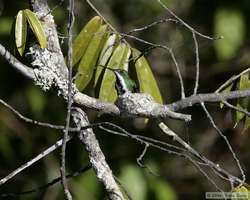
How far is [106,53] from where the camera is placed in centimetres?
190

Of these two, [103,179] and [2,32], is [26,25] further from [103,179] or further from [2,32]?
[2,32]

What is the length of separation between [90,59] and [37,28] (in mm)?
268

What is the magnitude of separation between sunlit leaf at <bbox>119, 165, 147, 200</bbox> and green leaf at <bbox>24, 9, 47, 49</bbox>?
59.6 inches

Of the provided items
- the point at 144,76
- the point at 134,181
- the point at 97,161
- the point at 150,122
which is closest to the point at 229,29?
the point at 150,122

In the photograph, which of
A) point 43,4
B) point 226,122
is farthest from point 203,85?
point 43,4

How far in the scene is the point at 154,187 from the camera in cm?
325

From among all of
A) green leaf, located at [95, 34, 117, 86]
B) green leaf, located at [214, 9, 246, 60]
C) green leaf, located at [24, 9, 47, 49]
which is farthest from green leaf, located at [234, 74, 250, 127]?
green leaf, located at [214, 9, 246, 60]

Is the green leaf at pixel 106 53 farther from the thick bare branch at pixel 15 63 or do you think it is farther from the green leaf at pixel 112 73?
the thick bare branch at pixel 15 63

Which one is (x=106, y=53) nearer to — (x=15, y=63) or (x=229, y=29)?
(x=15, y=63)

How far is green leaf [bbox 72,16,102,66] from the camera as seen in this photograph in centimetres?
192

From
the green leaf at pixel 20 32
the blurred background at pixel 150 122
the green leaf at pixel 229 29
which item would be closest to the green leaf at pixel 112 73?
the green leaf at pixel 20 32

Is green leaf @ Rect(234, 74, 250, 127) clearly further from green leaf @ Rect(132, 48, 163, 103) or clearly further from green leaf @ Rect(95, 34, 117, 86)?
green leaf @ Rect(95, 34, 117, 86)

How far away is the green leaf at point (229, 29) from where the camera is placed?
3.42 meters

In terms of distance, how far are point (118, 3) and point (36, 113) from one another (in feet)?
2.40
